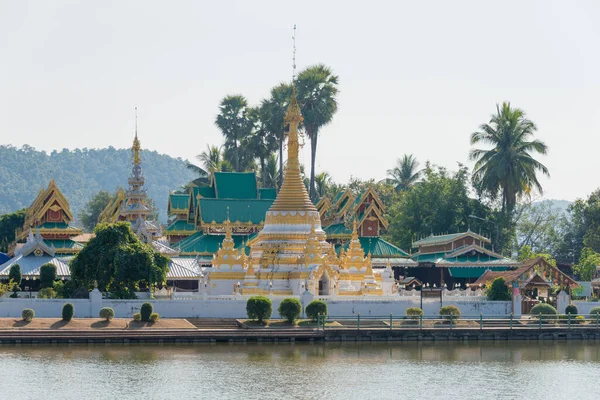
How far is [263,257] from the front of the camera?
6638cm

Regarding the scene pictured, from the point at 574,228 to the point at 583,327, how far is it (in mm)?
47385

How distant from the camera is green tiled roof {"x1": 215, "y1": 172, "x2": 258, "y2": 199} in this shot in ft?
282

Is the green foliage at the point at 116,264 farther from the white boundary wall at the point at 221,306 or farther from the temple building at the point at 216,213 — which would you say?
the temple building at the point at 216,213

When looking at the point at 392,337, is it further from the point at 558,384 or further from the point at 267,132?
the point at 267,132

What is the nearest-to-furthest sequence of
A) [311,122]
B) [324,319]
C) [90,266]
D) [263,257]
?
[324,319] → [90,266] → [263,257] → [311,122]

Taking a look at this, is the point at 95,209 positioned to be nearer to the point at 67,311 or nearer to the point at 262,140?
the point at 262,140

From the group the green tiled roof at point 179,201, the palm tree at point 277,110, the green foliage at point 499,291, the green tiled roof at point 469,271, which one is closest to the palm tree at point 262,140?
the palm tree at point 277,110

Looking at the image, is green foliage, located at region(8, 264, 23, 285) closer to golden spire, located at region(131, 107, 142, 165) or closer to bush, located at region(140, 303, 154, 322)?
bush, located at region(140, 303, 154, 322)

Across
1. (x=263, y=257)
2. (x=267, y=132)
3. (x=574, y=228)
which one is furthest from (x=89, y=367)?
(x=574, y=228)

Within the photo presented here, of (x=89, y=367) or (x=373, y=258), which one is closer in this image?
(x=89, y=367)

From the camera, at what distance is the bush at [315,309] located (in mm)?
59344

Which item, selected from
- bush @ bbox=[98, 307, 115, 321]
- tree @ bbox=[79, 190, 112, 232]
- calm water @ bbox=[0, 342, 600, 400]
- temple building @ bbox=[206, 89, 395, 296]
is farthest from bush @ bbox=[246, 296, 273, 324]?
tree @ bbox=[79, 190, 112, 232]

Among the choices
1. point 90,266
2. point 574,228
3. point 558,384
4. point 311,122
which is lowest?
point 558,384

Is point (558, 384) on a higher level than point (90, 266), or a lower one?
lower
